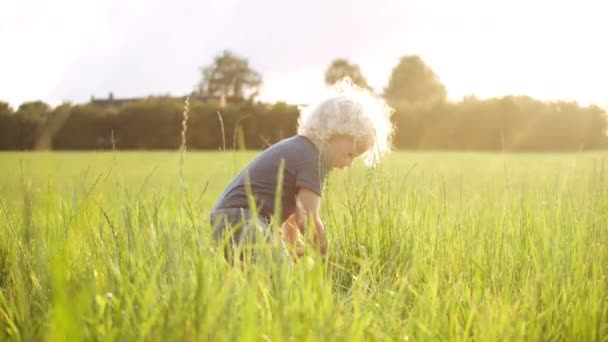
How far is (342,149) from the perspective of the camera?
324 cm

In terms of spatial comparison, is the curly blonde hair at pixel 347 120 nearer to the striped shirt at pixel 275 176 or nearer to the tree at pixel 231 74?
the striped shirt at pixel 275 176

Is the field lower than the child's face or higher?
lower

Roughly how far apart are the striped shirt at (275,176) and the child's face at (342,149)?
2.9 inches

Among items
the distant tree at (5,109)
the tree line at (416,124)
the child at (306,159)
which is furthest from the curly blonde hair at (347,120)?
the tree line at (416,124)

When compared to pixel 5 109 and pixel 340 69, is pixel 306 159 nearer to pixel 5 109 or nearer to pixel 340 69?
pixel 5 109

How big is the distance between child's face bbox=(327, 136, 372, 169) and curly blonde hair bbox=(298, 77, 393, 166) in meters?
0.03

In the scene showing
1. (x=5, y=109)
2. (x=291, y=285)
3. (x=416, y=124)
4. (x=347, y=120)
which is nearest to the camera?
(x=291, y=285)

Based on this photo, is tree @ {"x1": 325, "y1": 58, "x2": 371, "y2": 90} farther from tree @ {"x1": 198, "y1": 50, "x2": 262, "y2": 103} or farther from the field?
the field

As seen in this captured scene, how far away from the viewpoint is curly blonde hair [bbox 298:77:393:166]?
3.20m

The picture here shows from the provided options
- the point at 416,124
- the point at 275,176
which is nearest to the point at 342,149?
the point at 275,176

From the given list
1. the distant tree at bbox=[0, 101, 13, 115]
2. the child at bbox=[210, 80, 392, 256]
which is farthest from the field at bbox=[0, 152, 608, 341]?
the child at bbox=[210, 80, 392, 256]

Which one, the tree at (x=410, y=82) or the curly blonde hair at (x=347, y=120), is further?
the tree at (x=410, y=82)

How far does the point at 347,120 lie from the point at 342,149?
0.15 meters

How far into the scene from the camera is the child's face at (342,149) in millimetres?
3236
